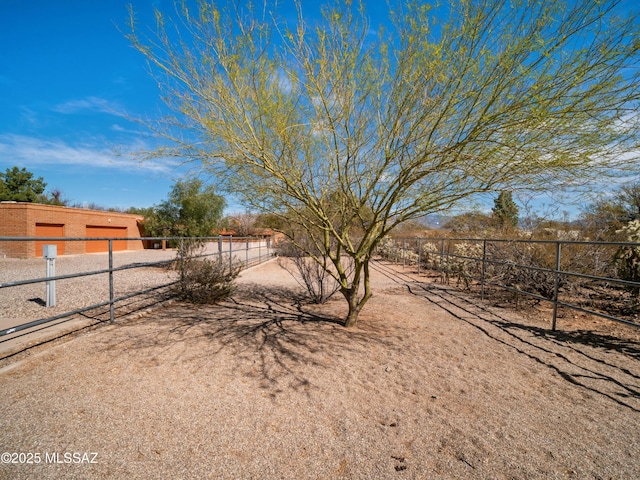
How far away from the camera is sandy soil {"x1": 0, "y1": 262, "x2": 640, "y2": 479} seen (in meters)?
2.29

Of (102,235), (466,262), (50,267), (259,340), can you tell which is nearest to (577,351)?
(259,340)

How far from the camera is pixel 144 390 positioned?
3264 millimetres

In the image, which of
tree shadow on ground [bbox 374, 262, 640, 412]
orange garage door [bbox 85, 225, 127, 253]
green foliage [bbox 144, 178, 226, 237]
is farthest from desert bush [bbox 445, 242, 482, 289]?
orange garage door [bbox 85, 225, 127, 253]

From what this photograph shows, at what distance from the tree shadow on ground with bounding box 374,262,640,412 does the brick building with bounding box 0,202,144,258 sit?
21.6 m

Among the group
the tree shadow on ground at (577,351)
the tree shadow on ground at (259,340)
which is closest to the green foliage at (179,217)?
the tree shadow on ground at (259,340)

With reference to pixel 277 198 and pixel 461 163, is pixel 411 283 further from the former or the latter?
pixel 461 163

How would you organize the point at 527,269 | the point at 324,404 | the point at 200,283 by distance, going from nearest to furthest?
the point at 324,404 < the point at 200,283 < the point at 527,269

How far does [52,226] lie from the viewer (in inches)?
872

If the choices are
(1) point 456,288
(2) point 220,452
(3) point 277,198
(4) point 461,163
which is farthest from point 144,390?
(1) point 456,288

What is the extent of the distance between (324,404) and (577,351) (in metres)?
3.75

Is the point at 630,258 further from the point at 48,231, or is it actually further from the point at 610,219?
the point at 48,231

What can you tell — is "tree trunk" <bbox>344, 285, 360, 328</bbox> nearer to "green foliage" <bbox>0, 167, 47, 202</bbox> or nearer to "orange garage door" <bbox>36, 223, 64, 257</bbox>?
"orange garage door" <bbox>36, 223, 64, 257</bbox>

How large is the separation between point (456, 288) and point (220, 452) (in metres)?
9.05

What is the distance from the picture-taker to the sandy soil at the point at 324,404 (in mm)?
2295
